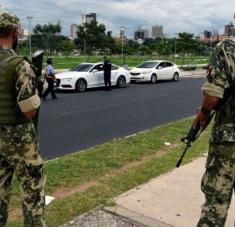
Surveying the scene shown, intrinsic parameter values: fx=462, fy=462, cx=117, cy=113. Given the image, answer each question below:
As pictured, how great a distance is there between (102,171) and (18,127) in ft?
9.70

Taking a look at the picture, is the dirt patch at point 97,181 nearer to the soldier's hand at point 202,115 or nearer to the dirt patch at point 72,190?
the dirt patch at point 72,190

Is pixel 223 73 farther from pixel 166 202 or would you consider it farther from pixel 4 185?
pixel 166 202

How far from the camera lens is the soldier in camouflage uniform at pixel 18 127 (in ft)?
10.8

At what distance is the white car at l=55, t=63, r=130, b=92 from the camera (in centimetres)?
1991

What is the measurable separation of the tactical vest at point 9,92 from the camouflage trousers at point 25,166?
2.7 inches

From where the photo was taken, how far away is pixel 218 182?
10.8ft

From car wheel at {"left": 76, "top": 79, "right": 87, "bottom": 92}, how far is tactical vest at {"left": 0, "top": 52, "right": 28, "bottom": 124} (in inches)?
662

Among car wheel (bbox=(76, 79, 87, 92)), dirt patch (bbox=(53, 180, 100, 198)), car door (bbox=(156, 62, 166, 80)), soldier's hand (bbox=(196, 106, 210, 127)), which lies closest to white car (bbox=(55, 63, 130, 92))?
car wheel (bbox=(76, 79, 87, 92))

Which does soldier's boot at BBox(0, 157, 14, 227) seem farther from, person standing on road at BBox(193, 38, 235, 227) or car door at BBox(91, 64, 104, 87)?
car door at BBox(91, 64, 104, 87)

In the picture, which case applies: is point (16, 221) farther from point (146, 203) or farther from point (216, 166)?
point (216, 166)

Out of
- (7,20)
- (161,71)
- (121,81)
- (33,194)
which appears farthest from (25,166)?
(161,71)

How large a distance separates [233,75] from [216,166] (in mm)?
665

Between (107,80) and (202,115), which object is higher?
(202,115)

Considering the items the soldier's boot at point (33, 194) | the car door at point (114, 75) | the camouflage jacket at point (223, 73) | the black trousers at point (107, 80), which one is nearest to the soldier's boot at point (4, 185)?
the soldier's boot at point (33, 194)
